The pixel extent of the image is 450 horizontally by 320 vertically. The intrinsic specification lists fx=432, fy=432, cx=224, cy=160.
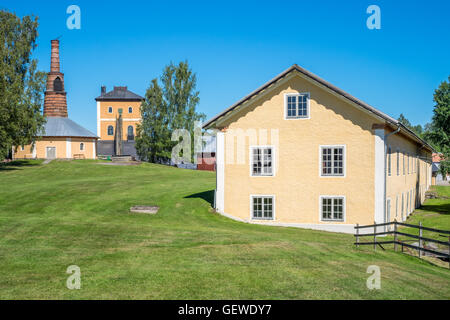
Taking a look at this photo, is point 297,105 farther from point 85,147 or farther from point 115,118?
point 115,118

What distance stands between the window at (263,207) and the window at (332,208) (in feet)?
9.62

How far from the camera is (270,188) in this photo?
2555 centimetres

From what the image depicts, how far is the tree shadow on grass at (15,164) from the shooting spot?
50.5 metres

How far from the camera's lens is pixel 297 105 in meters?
25.0

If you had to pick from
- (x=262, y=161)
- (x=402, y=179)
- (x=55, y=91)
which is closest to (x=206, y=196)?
(x=262, y=161)

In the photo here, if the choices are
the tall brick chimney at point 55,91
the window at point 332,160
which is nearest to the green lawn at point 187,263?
the window at point 332,160

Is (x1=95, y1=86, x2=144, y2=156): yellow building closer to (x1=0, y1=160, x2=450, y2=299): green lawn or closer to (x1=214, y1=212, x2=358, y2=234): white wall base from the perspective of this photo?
(x1=0, y1=160, x2=450, y2=299): green lawn

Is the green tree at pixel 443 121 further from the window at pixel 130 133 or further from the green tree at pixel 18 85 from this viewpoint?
the window at pixel 130 133

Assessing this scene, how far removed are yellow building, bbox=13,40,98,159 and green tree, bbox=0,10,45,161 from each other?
839 cm

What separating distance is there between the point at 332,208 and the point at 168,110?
1819 inches

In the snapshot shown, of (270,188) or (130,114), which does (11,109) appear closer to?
(270,188)

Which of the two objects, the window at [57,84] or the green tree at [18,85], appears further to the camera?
the window at [57,84]

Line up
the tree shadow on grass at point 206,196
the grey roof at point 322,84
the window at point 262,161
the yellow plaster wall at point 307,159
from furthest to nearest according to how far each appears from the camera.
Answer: the tree shadow on grass at point 206,196, the window at point 262,161, the yellow plaster wall at point 307,159, the grey roof at point 322,84
